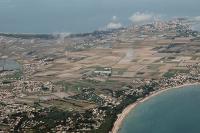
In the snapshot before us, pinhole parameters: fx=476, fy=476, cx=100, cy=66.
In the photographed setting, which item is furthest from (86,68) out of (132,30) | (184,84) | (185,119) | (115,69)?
(132,30)

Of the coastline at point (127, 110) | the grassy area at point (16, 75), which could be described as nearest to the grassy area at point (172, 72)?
Result: the coastline at point (127, 110)

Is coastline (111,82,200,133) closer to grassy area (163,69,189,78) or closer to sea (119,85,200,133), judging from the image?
sea (119,85,200,133)

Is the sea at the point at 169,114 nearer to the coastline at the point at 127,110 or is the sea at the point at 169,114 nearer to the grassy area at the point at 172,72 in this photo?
the coastline at the point at 127,110

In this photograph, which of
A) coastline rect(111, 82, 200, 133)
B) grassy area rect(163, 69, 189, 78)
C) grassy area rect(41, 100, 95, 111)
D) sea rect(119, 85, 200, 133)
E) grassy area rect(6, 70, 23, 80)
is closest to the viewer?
sea rect(119, 85, 200, 133)

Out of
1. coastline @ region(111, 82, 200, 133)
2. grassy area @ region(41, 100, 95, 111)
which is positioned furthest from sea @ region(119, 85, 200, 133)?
grassy area @ region(41, 100, 95, 111)

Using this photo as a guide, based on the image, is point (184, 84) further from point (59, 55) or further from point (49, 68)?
point (59, 55)

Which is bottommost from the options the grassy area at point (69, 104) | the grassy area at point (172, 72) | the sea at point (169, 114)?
the sea at point (169, 114)

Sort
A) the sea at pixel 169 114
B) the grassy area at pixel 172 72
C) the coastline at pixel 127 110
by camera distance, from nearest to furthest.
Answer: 1. the sea at pixel 169 114
2. the coastline at pixel 127 110
3. the grassy area at pixel 172 72

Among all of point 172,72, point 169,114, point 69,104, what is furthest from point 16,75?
point 169,114

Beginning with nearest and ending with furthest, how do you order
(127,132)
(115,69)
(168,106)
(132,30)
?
(127,132) → (168,106) → (115,69) → (132,30)
